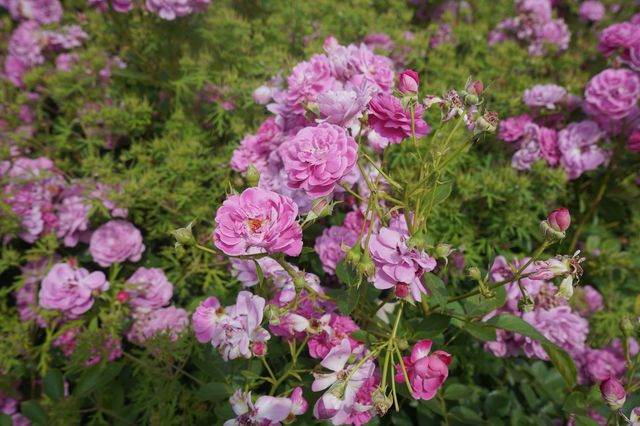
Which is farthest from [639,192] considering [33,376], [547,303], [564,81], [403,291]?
[33,376]

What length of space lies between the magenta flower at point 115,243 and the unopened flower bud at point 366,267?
1122 millimetres

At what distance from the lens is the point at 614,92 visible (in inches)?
53.6

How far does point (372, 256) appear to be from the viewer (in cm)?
73

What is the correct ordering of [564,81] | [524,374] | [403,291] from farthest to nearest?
1. [564,81]
2. [524,374]
3. [403,291]

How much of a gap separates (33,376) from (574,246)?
7.28ft

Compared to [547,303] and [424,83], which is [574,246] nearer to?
[547,303]

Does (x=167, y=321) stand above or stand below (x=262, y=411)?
below

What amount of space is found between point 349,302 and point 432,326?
0.84 feet

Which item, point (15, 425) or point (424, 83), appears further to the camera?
point (424, 83)

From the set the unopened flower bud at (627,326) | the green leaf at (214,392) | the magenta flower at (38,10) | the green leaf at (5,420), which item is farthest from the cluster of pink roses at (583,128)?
the magenta flower at (38,10)

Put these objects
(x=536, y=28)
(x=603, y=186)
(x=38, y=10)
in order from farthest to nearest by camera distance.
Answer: (x=38, y=10)
(x=536, y=28)
(x=603, y=186)

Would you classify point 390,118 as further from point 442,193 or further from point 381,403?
point 381,403

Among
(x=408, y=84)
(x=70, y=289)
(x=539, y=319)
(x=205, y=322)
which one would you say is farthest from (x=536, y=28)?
(x=70, y=289)

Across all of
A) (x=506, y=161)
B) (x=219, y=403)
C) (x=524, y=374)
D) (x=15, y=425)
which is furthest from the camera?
(x=506, y=161)
